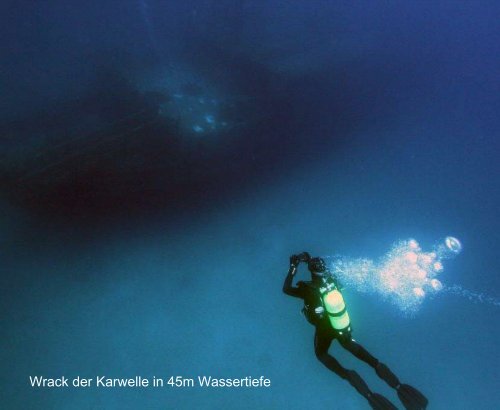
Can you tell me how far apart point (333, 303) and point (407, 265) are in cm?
1021

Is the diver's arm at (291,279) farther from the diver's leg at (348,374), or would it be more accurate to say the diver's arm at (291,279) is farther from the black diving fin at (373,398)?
the black diving fin at (373,398)

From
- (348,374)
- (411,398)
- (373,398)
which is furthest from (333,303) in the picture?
(411,398)

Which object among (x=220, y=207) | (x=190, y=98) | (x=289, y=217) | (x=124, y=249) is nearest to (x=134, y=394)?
(x=124, y=249)

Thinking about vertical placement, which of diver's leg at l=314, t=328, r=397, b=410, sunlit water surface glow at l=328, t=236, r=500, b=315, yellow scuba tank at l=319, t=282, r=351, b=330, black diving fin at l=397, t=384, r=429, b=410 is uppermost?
sunlit water surface glow at l=328, t=236, r=500, b=315

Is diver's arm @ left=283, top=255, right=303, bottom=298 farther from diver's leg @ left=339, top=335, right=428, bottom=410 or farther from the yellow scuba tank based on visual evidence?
diver's leg @ left=339, top=335, right=428, bottom=410

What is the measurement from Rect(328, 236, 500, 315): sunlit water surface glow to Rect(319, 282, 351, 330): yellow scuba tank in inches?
375

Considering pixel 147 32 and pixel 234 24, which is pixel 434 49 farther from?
pixel 147 32

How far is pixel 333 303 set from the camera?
25.2 ft

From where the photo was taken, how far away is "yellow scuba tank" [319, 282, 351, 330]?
7.66 meters

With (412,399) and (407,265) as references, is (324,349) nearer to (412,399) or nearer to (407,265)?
(412,399)

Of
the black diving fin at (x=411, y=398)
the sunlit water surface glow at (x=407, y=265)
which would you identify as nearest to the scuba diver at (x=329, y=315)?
the black diving fin at (x=411, y=398)

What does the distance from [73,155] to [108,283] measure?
6672mm

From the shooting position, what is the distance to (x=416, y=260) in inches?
682

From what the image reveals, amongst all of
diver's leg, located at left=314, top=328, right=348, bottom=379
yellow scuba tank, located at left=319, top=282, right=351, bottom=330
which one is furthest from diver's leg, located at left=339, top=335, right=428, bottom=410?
yellow scuba tank, located at left=319, top=282, right=351, bottom=330
